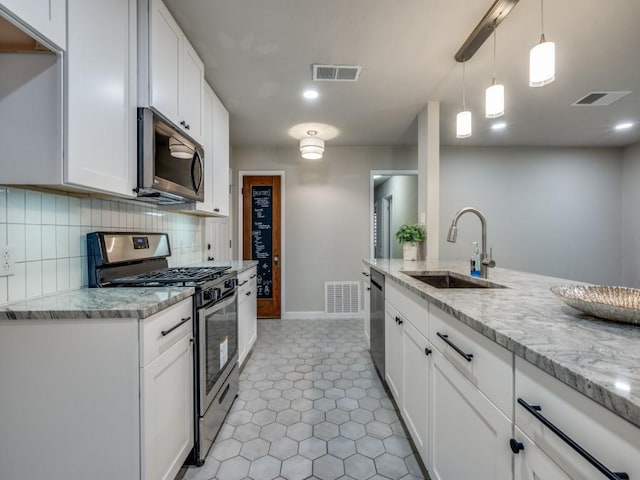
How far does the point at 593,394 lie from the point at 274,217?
422 cm

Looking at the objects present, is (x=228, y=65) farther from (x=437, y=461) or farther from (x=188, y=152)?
(x=437, y=461)

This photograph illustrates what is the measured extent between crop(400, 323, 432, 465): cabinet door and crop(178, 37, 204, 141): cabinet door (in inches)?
76.6

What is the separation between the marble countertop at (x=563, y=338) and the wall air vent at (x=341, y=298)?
10.6 feet

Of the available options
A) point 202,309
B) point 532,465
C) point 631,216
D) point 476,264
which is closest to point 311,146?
point 476,264

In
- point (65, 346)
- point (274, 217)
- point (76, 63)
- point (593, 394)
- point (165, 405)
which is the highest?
point (76, 63)

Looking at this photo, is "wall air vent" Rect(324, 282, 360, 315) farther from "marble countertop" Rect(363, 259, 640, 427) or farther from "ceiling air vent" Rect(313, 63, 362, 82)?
"marble countertop" Rect(363, 259, 640, 427)

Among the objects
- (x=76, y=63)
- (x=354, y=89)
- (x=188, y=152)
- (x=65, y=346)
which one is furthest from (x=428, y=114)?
(x=65, y=346)

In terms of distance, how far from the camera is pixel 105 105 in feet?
4.37

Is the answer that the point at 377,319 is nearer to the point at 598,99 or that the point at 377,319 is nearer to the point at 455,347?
the point at 455,347

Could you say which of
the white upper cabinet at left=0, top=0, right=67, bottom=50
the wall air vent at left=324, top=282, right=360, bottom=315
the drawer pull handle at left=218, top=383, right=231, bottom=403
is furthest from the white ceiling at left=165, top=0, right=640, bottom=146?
the drawer pull handle at left=218, top=383, right=231, bottom=403

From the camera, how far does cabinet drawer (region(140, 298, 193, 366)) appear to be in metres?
1.14

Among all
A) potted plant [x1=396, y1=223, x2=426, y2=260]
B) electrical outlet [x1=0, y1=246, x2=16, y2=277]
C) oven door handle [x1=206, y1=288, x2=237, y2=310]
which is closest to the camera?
electrical outlet [x1=0, y1=246, x2=16, y2=277]

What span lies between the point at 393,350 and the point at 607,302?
1.25m

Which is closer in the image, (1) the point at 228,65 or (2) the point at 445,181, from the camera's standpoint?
(1) the point at 228,65
